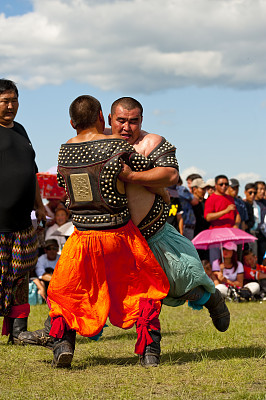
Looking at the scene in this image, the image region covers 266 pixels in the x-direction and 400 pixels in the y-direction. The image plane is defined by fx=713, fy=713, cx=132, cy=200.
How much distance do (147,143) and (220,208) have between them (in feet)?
21.7

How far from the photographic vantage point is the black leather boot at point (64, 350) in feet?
16.6

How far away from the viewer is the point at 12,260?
6.21 metres

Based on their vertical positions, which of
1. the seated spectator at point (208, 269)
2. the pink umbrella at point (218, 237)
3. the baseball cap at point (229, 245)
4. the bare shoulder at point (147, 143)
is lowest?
the seated spectator at point (208, 269)

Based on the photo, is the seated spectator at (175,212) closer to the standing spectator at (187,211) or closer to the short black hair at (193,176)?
the standing spectator at (187,211)

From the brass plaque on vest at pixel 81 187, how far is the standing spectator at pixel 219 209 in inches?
267

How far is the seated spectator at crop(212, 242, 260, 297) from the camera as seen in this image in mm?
11461

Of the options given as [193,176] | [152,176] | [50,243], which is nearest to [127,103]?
[152,176]

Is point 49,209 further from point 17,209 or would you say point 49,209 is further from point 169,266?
point 169,266

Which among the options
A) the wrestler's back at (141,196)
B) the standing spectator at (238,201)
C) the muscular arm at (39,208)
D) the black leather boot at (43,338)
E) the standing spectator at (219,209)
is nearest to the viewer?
the wrestler's back at (141,196)

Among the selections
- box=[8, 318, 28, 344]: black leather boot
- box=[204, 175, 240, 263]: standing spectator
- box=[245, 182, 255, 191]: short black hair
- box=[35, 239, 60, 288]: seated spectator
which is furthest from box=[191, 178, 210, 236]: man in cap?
box=[8, 318, 28, 344]: black leather boot

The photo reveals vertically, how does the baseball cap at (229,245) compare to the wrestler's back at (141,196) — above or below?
below

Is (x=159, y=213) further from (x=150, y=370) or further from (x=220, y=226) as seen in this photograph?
(x=220, y=226)

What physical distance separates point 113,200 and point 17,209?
152 cm

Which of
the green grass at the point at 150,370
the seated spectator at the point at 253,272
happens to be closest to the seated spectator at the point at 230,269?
the seated spectator at the point at 253,272
